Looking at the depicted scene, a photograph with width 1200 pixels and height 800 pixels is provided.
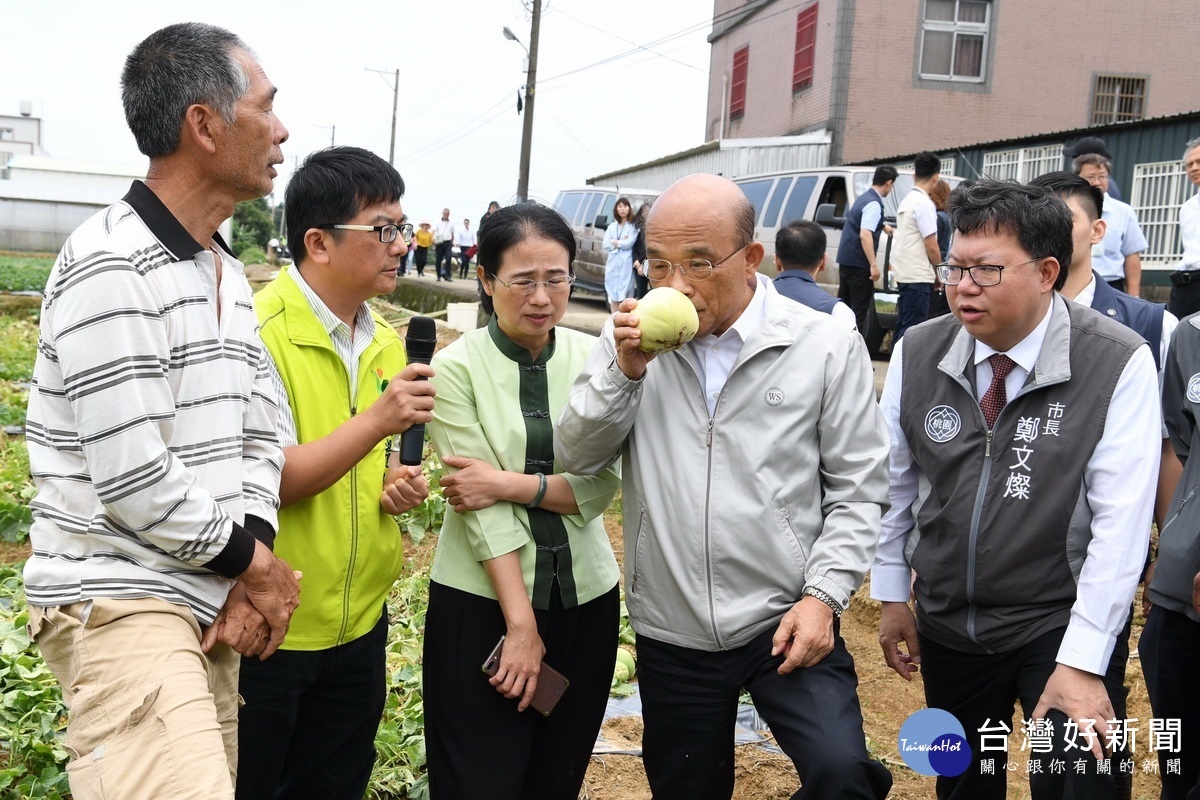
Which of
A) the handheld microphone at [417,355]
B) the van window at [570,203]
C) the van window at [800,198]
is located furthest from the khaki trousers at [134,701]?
the van window at [570,203]

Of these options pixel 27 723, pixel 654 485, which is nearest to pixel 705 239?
pixel 654 485

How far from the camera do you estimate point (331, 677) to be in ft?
10.3

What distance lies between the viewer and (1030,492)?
3055mm

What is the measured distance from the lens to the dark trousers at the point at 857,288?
1080cm

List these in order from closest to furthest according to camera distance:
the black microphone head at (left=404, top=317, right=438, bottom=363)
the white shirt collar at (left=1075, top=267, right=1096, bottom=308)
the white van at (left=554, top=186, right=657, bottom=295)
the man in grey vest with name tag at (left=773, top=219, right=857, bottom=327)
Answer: the black microphone head at (left=404, top=317, right=438, bottom=363), the white shirt collar at (left=1075, top=267, right=1096, bottom=308), the man in grey vest with name tag at (left=773, top=219, right=857, bottom=327), the white van at (left=554, top=186, right=657, bottom=295)

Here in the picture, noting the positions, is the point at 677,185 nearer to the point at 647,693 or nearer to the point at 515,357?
the point at 515,357

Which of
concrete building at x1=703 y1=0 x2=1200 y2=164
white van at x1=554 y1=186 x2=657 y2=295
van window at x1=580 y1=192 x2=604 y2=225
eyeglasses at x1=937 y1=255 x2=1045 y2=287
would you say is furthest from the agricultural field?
Answer: concrete building at x1=703 y1=0 x2=1200 y2=164

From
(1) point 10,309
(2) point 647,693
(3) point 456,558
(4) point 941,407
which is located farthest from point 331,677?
(1) point 10,309

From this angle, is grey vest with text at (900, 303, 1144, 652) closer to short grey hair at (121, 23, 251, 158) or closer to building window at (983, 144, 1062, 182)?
short grey hair at (121, 23, 251, 158)

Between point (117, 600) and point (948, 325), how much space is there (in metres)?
2.50

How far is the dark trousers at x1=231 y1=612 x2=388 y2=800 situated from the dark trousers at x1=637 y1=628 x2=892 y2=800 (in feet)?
2.71

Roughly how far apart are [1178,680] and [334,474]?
2600mm

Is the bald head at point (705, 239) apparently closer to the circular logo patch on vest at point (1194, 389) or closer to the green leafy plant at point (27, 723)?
the circular logo patch on vest at point (1194, 389)

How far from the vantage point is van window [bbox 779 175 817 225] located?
1448 cm
